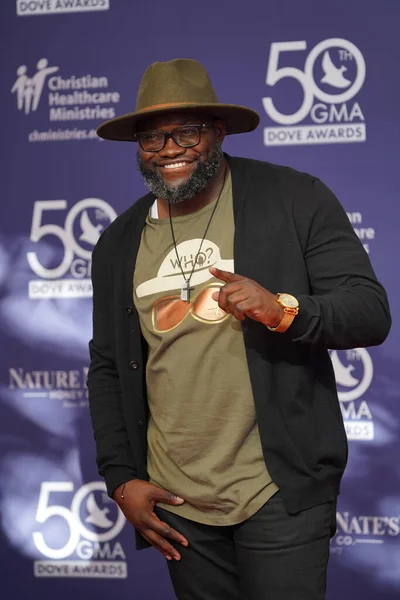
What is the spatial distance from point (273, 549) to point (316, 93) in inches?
82.9

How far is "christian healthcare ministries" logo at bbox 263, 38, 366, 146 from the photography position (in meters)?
3.52

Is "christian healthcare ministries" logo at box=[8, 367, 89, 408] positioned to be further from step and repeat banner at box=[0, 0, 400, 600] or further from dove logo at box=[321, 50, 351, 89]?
dove logo at box=[321, 50, 351, 89]

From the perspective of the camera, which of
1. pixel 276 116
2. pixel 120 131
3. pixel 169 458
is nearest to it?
pixel 169 458

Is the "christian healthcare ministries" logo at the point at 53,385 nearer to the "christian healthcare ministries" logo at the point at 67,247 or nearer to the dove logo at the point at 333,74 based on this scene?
the "christian healthcare ministries" logo at the point at 67,247

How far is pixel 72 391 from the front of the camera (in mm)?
3766

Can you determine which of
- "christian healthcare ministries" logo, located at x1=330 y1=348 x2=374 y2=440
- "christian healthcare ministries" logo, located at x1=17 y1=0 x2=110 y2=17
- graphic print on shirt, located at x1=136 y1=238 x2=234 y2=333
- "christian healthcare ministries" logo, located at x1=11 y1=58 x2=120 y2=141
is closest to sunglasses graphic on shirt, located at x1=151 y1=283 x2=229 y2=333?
graphic print on shirt, located at x1=136 y1=238 x2=234 y2=333

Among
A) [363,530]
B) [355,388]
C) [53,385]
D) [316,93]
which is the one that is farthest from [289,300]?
[53,385]

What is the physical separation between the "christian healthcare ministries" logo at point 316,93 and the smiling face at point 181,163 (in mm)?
1434

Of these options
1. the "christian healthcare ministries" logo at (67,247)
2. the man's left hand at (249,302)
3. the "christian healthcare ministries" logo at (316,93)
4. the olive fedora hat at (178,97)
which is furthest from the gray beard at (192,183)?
the "christian healthcare ministries" logo at (67,247)

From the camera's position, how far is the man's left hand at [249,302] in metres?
1.78

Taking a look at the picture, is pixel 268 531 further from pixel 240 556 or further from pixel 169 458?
pixel 169 458

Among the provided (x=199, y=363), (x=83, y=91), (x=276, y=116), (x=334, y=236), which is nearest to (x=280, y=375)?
(x=199, y=363)

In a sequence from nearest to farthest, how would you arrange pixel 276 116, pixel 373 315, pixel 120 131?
pixel 373 315 → pixel 120 131 → pixel 276 116

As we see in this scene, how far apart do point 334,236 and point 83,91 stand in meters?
2.03
